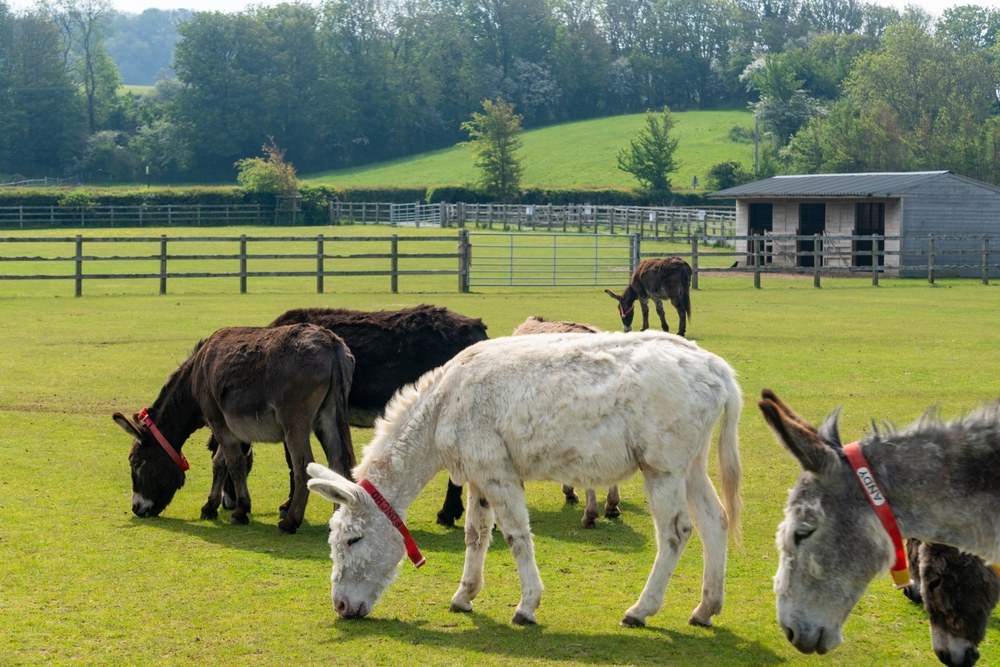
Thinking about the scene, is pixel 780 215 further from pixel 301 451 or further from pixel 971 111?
pixel 301 451

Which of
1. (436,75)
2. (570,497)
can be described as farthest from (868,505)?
(436,75)

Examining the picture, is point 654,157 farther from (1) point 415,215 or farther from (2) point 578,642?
(2) point 578,642

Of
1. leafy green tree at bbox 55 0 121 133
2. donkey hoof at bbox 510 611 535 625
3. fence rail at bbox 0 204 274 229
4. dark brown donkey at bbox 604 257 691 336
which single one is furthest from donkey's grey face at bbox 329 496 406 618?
leafy green tree at bbox 55 0 121 133

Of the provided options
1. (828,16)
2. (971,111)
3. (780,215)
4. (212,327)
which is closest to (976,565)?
(212,327)

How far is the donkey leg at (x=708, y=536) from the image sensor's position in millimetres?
6730

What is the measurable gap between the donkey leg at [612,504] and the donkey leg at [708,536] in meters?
2.37

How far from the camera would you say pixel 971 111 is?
245ft

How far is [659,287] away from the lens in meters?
24.0

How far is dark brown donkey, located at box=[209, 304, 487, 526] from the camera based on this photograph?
993 cm

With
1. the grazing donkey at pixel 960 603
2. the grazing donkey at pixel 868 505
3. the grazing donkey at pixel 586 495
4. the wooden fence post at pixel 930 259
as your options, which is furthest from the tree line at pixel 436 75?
the grazing donkey at pixel 868 505

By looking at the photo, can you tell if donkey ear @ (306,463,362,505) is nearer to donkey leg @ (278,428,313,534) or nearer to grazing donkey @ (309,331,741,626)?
grazing donkey @ (309,331,741,626)

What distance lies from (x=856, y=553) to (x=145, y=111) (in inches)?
4879

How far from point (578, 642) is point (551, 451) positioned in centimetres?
105

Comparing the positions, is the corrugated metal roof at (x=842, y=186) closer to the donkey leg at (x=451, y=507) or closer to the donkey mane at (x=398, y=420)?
the donkey leg at (x=451, y=507)
